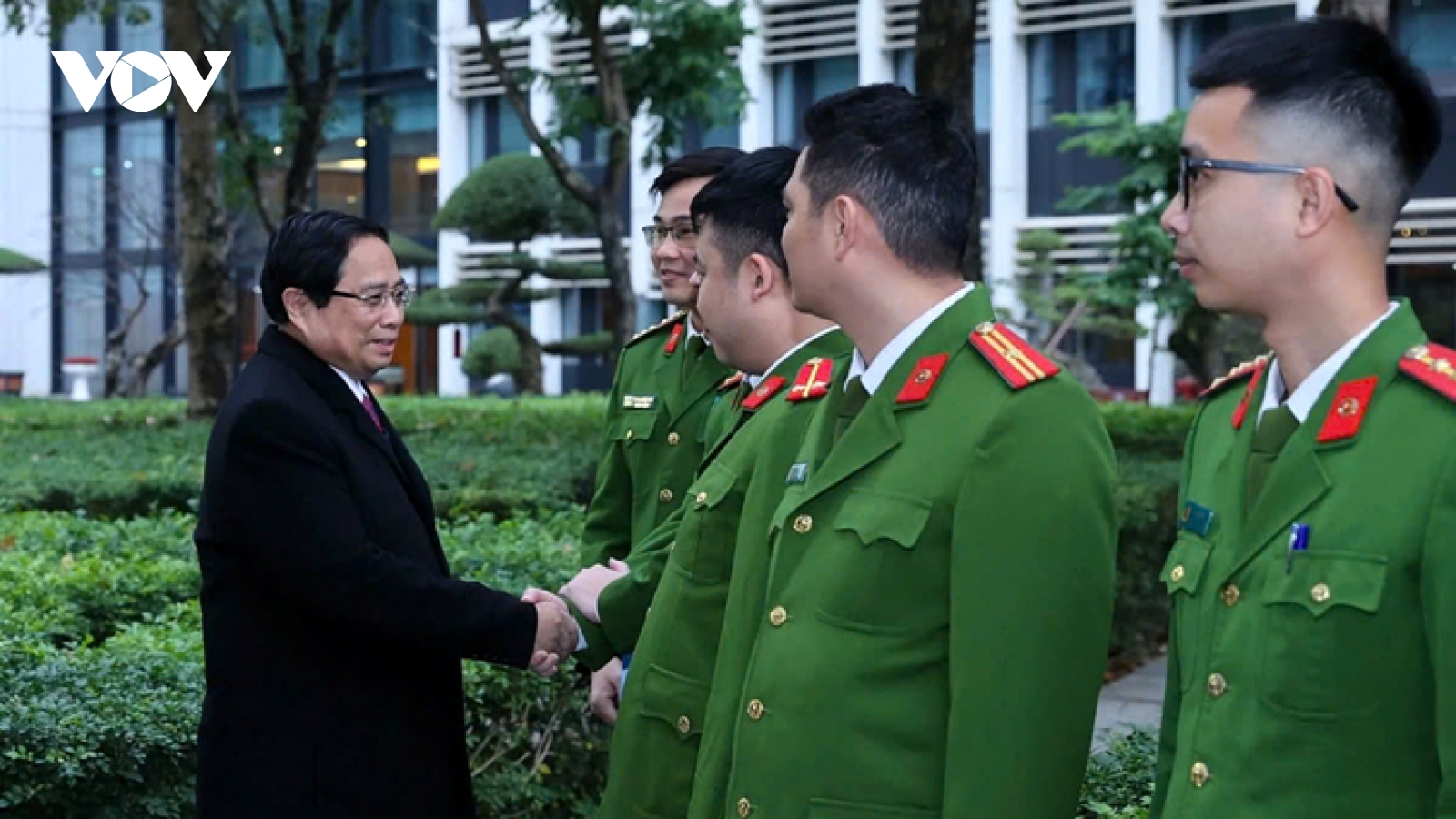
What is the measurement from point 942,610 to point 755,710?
34 cm

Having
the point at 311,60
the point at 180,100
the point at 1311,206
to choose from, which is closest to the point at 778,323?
the point at 1311,206

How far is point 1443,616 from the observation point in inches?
88.0

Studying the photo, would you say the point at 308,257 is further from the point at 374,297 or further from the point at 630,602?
the point at 630,602

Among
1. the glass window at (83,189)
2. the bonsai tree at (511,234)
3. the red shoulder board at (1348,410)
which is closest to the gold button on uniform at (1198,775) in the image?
the red shoulder board at (1348,410)

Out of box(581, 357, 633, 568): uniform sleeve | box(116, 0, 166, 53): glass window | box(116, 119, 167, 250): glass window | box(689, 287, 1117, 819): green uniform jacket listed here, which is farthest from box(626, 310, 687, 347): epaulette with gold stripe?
box(116, 0, 166, 53): glass window

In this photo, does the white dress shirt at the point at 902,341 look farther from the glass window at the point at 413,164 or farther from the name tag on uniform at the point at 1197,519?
the glass window at the point at 413,164

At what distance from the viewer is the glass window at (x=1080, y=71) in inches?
1156

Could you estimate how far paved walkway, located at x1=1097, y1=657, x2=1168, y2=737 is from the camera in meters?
8.70

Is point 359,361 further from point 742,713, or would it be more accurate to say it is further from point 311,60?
point 311,60

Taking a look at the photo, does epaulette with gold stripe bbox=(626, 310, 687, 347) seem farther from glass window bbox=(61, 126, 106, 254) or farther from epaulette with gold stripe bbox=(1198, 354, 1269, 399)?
glass window bbox=(61, 126, 106, 254)

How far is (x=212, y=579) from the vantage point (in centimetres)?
382

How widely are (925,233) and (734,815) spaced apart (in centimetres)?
92

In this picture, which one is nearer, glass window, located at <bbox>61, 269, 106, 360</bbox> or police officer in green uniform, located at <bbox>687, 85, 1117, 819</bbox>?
police officer in green uniform, located at <bbox>687, 85, 1117, 819</bbox>

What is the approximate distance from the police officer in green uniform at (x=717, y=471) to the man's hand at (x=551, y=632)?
1.47 ft
